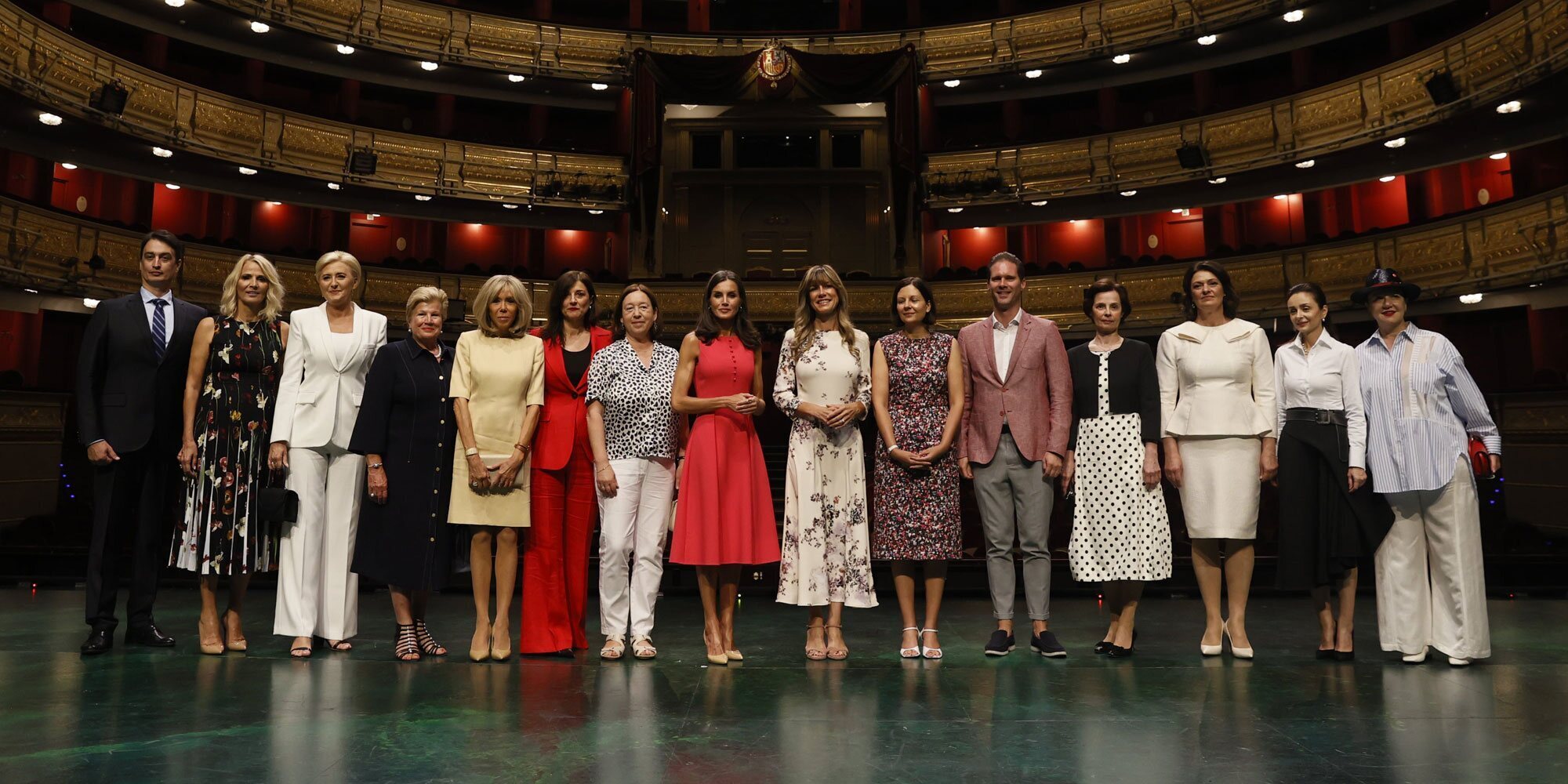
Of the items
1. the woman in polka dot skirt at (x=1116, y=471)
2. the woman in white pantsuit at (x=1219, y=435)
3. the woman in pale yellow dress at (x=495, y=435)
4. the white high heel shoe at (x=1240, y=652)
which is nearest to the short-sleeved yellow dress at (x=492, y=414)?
the woman in pale yellow dress at (x=495, y=435)

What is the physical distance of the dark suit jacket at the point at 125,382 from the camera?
398 centimetres

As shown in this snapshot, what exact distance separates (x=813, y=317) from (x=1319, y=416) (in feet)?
7.19

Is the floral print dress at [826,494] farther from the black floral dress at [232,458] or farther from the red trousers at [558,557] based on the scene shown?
the black floral dress at [232,458]

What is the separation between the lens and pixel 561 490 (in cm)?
403

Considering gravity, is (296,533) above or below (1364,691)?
above

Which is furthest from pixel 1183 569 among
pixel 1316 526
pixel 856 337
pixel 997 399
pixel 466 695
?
pixel 466 695

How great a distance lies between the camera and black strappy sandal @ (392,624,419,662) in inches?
150

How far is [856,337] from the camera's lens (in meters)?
3.98

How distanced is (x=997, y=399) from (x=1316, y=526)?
145cm

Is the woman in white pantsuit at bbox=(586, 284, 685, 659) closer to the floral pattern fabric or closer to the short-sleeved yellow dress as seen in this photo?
the short-sleeved yellow dress

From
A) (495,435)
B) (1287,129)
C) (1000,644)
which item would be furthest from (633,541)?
(1287,129)

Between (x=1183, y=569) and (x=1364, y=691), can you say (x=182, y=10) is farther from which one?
(x=1364, y=691)

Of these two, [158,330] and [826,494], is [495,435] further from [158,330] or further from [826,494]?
[158,330]

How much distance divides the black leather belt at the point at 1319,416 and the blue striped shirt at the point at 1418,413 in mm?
146
